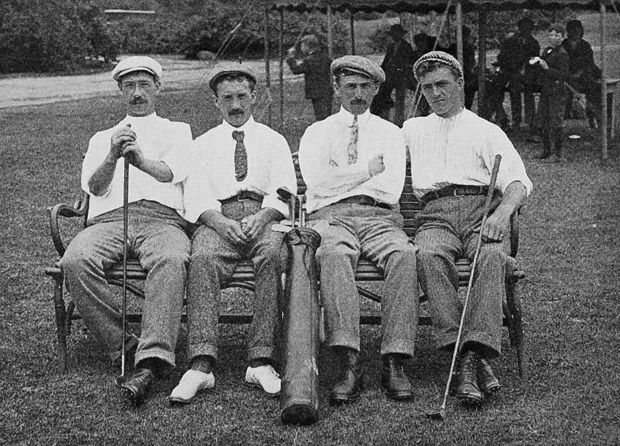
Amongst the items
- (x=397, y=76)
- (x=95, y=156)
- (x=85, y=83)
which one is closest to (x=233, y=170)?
(x=95, y=156)

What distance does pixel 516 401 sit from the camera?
189 inches

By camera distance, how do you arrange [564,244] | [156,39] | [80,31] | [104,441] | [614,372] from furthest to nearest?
[156,39] < [80,31] < [564,244] < [614,372] < [104,441]

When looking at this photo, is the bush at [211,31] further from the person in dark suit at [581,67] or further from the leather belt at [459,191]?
the leather belt at [459,191]

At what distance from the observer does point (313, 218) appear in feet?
18.2

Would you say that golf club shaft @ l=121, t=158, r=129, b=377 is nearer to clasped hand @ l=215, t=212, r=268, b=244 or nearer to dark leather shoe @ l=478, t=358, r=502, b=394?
clasped hand @ l=215, t=212, r=268, b=244

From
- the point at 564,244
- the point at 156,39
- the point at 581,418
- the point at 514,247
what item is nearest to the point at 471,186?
the point at 514,247

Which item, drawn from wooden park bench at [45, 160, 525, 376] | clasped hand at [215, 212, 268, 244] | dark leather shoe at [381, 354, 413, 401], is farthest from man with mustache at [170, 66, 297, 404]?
dark leather shoe at [381, 354, 413, 401]

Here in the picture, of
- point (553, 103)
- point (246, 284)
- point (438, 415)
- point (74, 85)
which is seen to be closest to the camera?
point (438, 415)

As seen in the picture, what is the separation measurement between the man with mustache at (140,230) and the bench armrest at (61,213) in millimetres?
75

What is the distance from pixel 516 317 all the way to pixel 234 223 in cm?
145

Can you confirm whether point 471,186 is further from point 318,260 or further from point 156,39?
point 156,39

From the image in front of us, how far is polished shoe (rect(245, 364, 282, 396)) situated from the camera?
16.1 feet

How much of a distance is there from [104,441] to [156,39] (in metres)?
28.9

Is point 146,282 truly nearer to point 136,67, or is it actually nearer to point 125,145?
point 125,145
